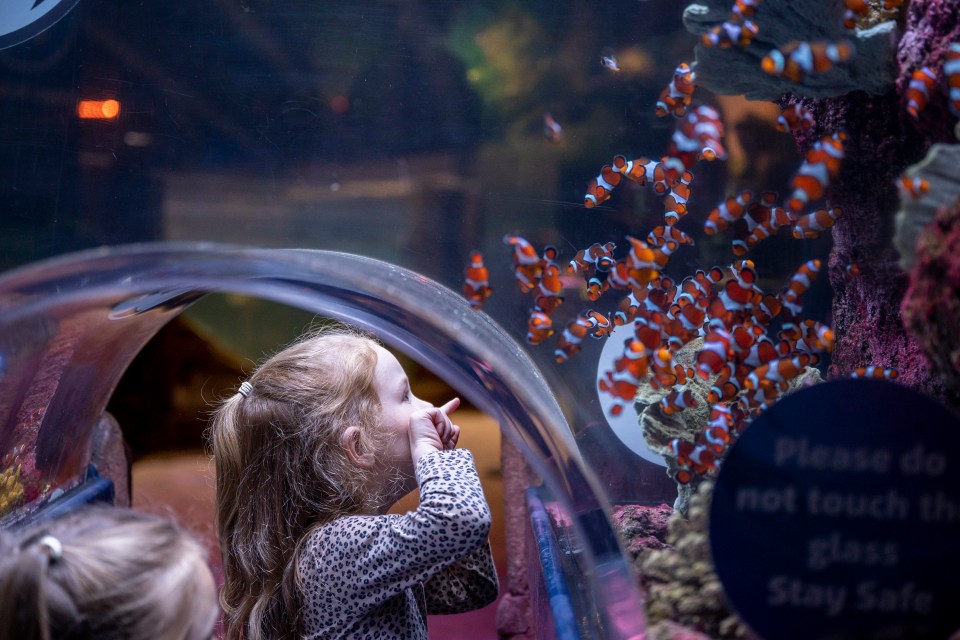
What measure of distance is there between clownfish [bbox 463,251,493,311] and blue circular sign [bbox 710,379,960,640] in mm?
690

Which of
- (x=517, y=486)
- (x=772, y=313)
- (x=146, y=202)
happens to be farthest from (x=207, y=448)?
(x=772, y=313)

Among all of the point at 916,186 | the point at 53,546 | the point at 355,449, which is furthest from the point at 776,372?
the point at 53,546

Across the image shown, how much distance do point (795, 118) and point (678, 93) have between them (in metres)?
0.21

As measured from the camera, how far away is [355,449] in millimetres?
1688

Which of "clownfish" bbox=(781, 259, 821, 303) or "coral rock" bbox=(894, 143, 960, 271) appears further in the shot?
"clownfish" bbox=(781, 259, 821, 303)

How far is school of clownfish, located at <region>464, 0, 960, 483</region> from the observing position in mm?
1078

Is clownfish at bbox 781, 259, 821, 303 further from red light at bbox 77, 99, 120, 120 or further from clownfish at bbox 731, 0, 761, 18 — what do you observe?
red light at bbox 77, 99, 120, 120

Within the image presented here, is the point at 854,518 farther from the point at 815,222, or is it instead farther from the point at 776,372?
the point at 815,222

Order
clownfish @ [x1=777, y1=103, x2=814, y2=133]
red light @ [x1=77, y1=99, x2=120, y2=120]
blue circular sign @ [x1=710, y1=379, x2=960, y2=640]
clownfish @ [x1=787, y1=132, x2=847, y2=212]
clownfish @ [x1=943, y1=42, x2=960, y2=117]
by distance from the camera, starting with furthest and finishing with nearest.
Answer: red light @ [x1=77, y1=99, x2=120, y2=120] → clownfish @ [x1=777, y1=103, x2=814, y2=133] → clownfish @ [x1=787, y1=132, x2=847, y2=212] → clownfish @ [x1=943, y1=42, x2=960, y2=117] → blue circular sign @ [x1=710, y1=379, x2=960, y2=640]

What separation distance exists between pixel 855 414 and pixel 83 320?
174cm

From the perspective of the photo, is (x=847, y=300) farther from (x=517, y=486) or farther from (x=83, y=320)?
(x=517, y=486)

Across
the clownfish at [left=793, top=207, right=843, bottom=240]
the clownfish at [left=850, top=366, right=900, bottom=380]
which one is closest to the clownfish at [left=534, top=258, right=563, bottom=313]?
the clownfish at [left=793, top=207, right=843, bottom=240]

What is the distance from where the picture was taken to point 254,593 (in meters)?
1.73

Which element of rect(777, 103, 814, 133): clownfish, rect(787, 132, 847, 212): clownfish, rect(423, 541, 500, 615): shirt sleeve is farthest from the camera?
rect(423, 541, 500, 615): shirt sleeve
